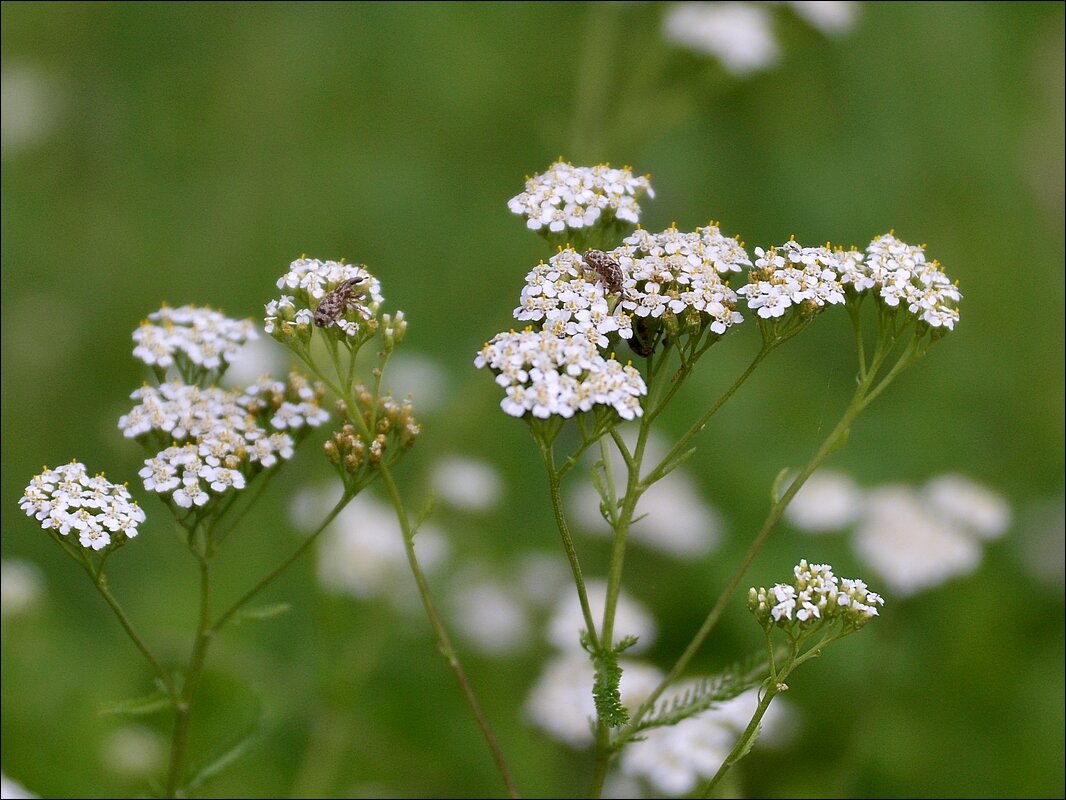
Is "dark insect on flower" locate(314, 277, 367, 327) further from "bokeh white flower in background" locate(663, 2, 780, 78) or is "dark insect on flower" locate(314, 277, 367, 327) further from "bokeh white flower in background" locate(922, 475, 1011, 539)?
"bokeh white flower in background" locate(663, 2, 780, 78)

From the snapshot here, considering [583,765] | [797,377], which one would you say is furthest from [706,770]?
[797,377]

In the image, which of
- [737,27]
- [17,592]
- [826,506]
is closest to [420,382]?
[826,506]

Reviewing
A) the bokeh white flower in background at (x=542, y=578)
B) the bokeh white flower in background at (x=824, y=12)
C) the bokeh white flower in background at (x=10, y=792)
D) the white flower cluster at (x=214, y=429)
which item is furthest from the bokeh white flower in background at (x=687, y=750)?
the bokeh white flower in background at (x=824, y=12)

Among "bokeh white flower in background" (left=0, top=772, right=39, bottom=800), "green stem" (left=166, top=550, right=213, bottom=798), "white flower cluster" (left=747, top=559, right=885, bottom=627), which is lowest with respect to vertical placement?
"bokeh white flower in background" (left=0, top=772, right=39, bottom=800)

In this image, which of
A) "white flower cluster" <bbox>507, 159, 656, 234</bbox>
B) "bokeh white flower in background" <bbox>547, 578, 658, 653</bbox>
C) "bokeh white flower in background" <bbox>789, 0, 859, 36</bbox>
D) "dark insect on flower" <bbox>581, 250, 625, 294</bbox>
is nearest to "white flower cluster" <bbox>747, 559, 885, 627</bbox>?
"dark insect on flower" <bbox>581, 250, 625, 294</bbox>

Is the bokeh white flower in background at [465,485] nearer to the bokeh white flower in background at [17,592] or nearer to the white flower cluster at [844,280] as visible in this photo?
the bokeh white flower in background at [17,592]

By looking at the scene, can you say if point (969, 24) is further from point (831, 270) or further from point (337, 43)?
point (831, 270)

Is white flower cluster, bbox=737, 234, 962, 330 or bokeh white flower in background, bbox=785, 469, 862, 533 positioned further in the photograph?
bokeh white flower in background, bbox=785, 469, 862, 533

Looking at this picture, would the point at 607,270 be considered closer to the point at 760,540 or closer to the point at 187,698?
the point at 760,540
